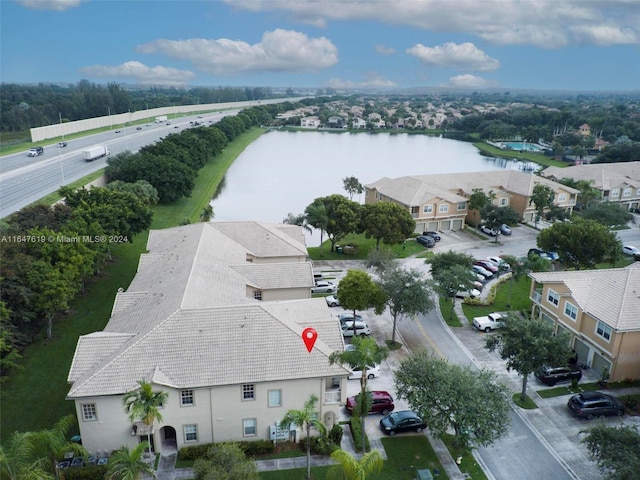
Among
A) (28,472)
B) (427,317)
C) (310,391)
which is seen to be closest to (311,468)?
(310,391)

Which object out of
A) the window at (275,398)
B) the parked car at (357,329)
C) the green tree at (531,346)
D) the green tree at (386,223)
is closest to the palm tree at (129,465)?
the window at (275,398)

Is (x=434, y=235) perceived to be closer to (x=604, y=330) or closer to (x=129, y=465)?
(x=604, y=330)

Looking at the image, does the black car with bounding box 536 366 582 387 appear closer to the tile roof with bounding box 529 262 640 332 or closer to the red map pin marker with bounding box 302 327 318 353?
the tile roof with bounding box 529 262 640 332

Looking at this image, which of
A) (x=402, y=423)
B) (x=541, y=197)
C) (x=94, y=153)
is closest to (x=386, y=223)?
(x=541, y=197)

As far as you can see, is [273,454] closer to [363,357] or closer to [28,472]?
[363,357]

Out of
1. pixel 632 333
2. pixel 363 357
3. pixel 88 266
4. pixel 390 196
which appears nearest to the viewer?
pixel 363 357

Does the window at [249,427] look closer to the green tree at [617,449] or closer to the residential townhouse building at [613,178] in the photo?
the green tree at [617,449]
